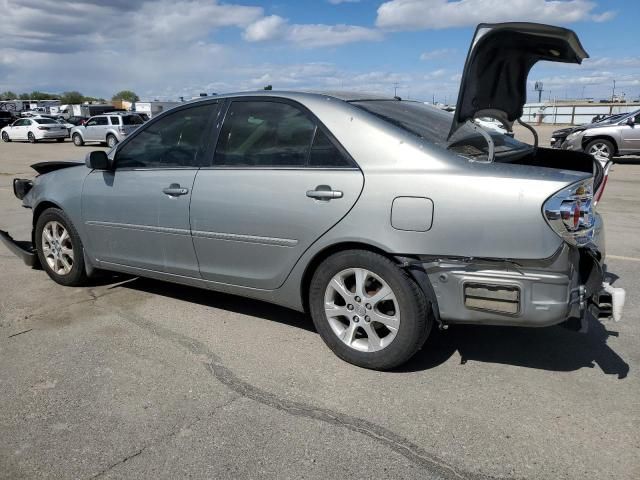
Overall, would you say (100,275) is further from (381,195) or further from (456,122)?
(456,122)

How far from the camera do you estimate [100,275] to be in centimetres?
512

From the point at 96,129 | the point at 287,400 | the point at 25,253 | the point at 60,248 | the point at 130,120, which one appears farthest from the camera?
the point at 96,129

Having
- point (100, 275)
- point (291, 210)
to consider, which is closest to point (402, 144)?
point (291, 210)

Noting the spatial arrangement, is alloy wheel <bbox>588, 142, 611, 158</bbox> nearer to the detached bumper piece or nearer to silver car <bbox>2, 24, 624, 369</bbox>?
silver car <bbox>2, 24, 624, 369</bbox>

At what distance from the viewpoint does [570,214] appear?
2.91 metres

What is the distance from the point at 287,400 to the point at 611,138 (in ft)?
51.9

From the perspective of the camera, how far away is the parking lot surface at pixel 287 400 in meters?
2.61

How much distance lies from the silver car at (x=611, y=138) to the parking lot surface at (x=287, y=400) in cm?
1301

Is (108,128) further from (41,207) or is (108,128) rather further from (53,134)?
(41,207)

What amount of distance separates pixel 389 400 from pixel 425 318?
0.50 meters

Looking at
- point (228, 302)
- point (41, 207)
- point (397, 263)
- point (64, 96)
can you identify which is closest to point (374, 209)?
point (397, 263)

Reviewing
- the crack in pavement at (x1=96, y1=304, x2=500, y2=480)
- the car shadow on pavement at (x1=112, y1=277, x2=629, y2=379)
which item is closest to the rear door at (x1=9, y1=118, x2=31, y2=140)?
the car shadow on pavement at (x1=112, y1=277, x2=629, y2=379)

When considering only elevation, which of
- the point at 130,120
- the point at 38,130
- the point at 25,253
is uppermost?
the point at 130,120

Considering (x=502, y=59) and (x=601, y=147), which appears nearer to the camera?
(x=502, y=59)
